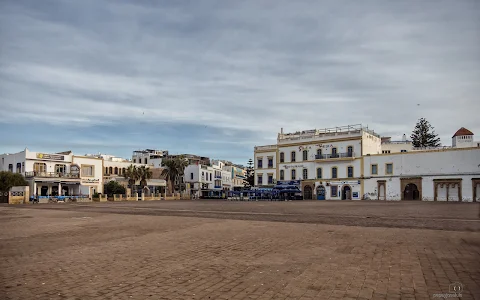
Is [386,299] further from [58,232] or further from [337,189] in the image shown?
[337,189]

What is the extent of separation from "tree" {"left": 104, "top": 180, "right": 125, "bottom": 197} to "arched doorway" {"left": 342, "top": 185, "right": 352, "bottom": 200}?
3787 cm

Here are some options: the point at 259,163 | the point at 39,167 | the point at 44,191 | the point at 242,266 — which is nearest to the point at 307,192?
the point at 259,163

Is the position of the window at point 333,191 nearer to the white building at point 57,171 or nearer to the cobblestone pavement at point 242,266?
the white building at point 57,171

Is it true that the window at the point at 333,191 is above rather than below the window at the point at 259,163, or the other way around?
below

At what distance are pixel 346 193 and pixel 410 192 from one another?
9.60 meters

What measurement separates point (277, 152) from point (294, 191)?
970 centimetres

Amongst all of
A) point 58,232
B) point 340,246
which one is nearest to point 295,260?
point 340,246

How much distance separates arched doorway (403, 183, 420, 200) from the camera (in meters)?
54.8

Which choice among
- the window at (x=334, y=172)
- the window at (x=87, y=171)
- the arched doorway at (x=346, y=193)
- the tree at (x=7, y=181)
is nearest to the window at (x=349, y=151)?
the window at (x=334, y=172)

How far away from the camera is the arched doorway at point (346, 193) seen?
60156 millimetres

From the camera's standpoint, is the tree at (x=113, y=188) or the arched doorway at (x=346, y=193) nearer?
the arched doorway at (x=346, y=193)

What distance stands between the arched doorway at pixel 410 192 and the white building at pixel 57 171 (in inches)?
1944

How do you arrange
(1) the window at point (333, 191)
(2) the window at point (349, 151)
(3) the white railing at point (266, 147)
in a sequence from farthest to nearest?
(3) the white railing at point (266, 147)
(1) the window at point (333, 191)
(2) the window at point (349, 151)

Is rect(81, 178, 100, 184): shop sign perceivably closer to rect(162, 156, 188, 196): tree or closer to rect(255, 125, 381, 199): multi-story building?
rect(162, 156, 188, 196): tree
